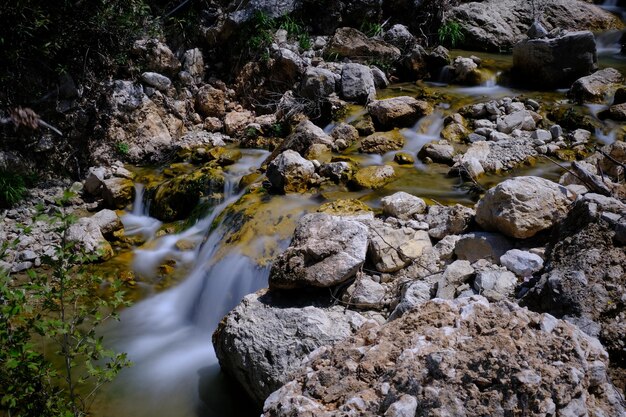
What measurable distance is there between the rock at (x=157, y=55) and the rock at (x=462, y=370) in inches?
335

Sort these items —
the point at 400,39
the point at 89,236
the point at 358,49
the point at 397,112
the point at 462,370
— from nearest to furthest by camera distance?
the point at 462,370 < the point at 89,236 < the point at 397,112 < the point at 358,49 < the point at 400,39

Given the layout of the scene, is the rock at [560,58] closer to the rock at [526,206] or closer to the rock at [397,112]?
the rock at [397,112]

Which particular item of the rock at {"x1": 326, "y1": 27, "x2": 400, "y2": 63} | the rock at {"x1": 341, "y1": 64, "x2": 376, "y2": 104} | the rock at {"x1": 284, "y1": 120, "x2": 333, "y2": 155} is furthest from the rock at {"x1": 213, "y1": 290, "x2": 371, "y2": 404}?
the rock at {"x1": 326, "y1": 27, "x2": 400, "y2": 63}

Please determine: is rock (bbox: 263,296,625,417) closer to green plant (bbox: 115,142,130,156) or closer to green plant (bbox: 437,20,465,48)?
green plant (bbox: 115,142,130,156)

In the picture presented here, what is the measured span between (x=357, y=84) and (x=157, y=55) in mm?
3943

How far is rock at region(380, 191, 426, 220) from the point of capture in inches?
173

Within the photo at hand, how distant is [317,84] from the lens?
8273mm

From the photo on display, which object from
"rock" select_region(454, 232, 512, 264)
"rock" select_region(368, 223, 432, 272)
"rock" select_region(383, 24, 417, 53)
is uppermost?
"rock" select_region(383, 24, 417, 53)

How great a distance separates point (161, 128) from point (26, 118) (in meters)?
6.62

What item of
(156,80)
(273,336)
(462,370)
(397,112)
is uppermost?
(156,80)

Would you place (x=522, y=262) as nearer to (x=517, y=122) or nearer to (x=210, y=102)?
(x=517, y=122)

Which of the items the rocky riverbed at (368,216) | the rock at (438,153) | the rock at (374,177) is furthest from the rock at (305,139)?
the rock at (438,153)

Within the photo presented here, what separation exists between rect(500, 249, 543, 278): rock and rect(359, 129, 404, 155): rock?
386cm

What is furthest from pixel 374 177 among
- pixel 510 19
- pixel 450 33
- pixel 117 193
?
pixel 510 19
